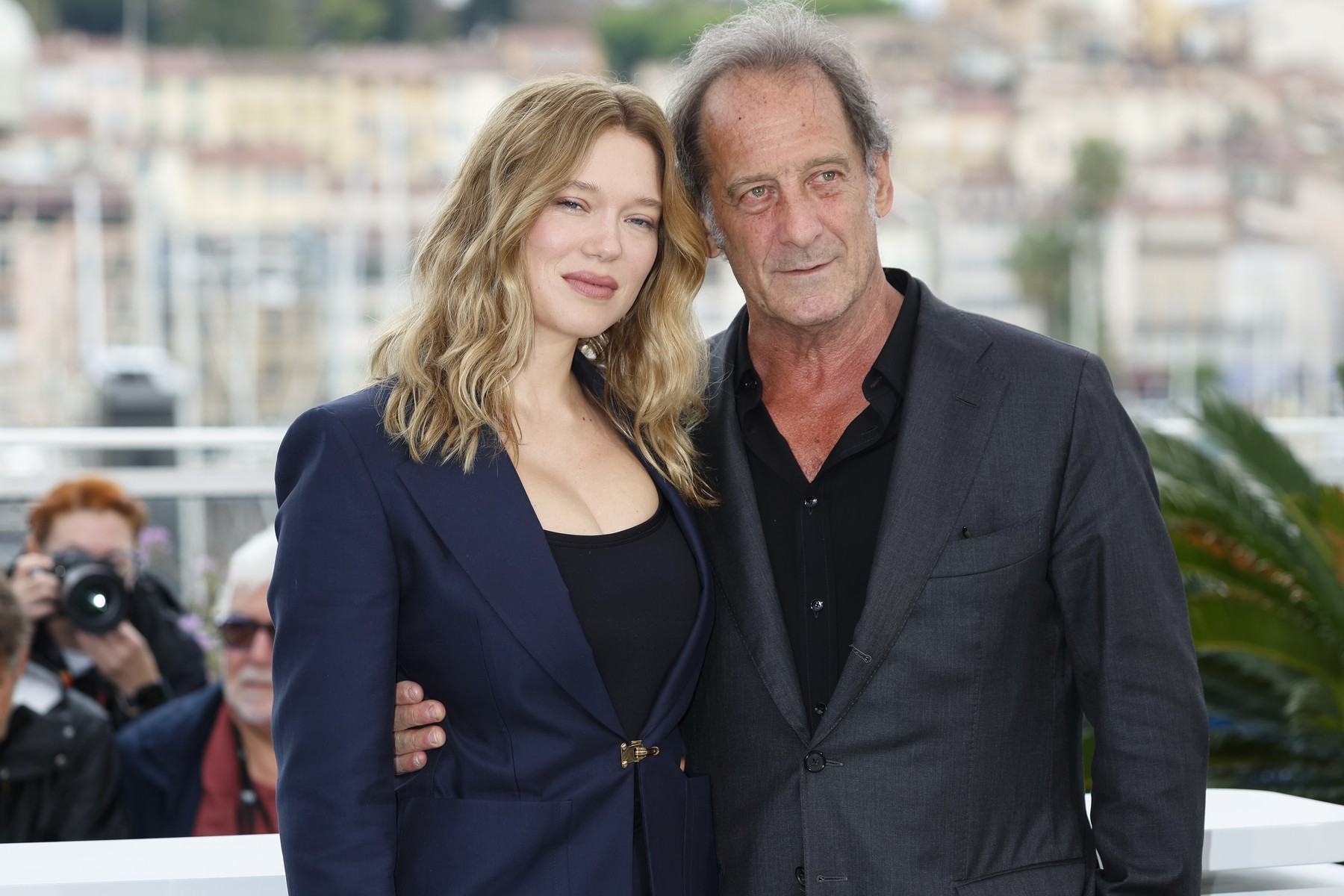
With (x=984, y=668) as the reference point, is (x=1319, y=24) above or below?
above

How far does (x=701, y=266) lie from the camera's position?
1.96 m

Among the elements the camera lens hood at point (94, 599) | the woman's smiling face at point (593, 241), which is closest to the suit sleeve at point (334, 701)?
the woman's smiling face at point (593, 241)

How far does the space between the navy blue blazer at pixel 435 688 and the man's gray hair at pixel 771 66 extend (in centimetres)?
64

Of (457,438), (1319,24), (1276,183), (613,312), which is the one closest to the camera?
(457,438)

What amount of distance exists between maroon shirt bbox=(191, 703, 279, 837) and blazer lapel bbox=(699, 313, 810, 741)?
133 cm

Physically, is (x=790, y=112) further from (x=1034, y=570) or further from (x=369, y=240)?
(x=369, y=240)

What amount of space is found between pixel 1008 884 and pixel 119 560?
2.75 meters

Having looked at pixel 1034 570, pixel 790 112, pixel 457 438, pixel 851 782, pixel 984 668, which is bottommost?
pixel 851 782

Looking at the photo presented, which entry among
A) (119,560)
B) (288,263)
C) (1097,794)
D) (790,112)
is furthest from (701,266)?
(288,263)

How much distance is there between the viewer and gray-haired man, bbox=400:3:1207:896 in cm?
163

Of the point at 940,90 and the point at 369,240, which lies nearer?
the point at 369,240

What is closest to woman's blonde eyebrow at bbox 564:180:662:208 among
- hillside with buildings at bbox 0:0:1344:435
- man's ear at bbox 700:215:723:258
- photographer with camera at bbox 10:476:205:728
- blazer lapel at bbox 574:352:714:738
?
man's ear at bbox 700:215:723:258

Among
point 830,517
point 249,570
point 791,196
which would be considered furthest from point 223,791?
point 791,196

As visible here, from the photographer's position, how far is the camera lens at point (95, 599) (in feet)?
10.7
